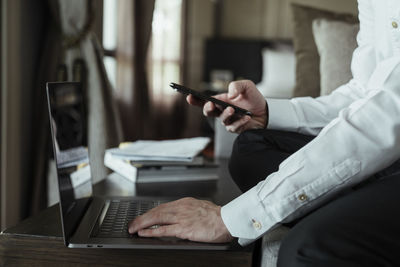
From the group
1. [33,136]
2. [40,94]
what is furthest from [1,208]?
[40,94]

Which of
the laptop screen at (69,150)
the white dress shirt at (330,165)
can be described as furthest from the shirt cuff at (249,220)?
the laptop screen at (69,150)

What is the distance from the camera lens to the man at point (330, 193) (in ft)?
1.80

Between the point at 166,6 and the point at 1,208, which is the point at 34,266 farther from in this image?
the point at 166,6

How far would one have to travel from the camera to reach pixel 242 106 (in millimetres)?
1124

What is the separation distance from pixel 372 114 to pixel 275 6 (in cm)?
520

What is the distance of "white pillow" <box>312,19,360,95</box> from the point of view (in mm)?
1533

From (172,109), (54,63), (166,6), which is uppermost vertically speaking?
(166,6)

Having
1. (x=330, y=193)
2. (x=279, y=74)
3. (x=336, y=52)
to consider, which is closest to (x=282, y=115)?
(x=330, y=193)

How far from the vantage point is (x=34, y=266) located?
742 mm

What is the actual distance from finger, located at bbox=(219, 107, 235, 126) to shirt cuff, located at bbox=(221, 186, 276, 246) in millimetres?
305

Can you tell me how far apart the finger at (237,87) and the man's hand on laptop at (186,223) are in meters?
0.37

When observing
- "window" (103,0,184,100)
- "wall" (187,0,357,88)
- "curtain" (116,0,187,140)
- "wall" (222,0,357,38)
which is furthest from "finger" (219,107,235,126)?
"wall" (222,0,357,38)

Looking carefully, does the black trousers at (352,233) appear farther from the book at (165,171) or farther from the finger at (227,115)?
the book at (165,171)

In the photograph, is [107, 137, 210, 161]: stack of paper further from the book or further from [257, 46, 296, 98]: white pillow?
[257, 46, 296, 98]: white pillow
